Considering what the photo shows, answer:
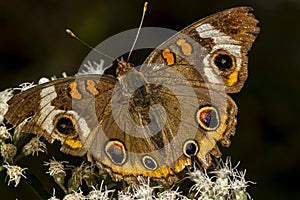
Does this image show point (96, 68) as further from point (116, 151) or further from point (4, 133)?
point (116, 151)

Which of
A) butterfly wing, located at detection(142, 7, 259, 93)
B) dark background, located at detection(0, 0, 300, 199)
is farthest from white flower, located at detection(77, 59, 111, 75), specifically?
butterfly wing, located at detection(142, 7, 259, 93)

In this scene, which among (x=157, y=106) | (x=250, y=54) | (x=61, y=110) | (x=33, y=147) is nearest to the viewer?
(x=61, y=110)

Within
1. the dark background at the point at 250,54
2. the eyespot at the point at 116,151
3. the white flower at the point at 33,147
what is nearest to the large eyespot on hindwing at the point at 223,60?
the eyespot at the point at 116,151

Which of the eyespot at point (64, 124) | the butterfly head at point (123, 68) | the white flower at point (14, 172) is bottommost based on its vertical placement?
the white flower at point (14, 172)

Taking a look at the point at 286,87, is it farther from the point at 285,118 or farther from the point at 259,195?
the point at 259,195

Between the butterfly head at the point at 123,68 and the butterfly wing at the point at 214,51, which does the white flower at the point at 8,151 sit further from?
the butterfly wing at the point at 214,51

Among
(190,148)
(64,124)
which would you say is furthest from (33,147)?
(190,148)

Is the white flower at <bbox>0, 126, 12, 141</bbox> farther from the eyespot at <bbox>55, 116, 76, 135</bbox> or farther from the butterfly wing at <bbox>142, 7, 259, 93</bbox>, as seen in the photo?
the butterfly wing at <bbox>142, 7, 259, 93</bbox>
